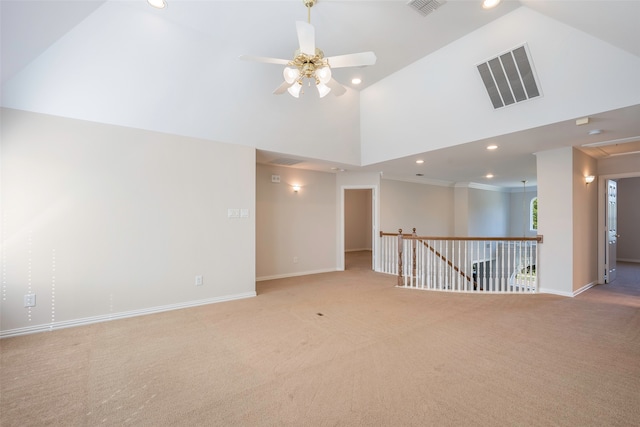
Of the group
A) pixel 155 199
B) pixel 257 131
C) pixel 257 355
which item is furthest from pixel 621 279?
pixel 155 199

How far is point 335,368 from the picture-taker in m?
2.35

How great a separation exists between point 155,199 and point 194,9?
236 cm

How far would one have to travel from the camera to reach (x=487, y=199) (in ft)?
33.3

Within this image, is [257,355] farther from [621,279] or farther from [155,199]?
[621,279]

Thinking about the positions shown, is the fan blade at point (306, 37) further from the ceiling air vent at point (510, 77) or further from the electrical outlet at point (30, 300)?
the electrical outlet at point (30, 300)

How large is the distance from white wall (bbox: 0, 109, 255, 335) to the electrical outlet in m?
0.04

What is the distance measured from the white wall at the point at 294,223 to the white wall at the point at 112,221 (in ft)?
4.28

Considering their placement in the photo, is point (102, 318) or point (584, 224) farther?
point (584, 224)

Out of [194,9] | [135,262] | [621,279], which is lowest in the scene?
[621,279]

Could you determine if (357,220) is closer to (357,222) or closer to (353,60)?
(357,222)

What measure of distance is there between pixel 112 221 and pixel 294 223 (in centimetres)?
348

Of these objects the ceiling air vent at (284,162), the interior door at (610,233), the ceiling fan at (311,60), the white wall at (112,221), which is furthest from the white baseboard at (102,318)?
the interior door at (610,233)

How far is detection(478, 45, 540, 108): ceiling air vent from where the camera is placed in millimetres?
3295

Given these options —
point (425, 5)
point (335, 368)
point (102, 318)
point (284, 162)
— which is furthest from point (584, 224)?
point (102, 318)
